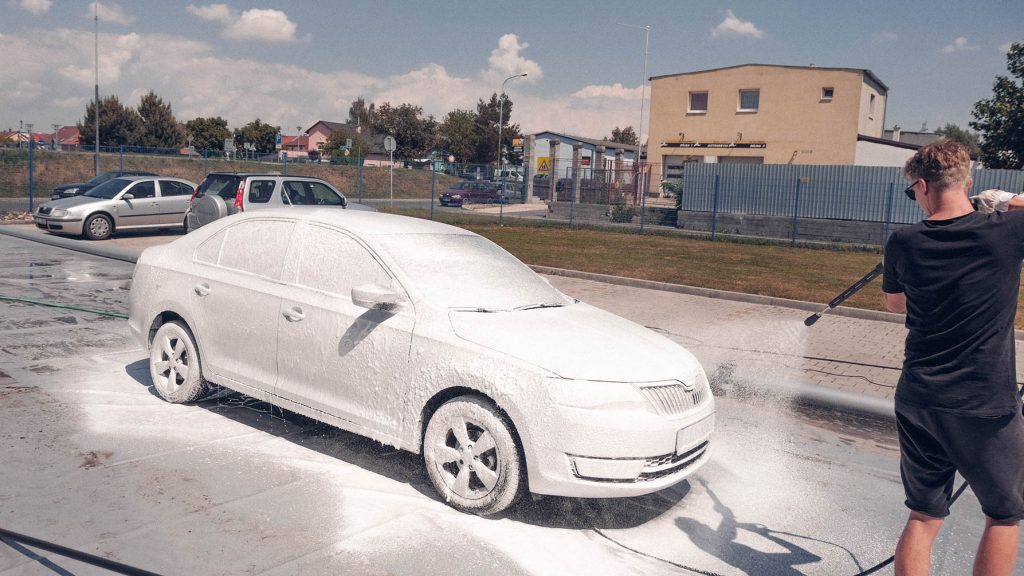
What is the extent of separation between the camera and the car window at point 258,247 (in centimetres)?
535

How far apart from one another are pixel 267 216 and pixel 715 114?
40.2 meters

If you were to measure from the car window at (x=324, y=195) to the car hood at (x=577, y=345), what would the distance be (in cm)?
1272

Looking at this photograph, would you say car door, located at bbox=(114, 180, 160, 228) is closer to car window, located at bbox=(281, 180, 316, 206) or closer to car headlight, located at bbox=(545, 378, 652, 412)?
car window, located at bbox=(281, 180, 316, 206)

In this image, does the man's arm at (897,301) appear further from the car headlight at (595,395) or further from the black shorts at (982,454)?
the car headlight at (595,395)

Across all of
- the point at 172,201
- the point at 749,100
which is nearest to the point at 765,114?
the point at 749,100

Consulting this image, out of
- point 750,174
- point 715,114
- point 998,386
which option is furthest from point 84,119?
point 998,386

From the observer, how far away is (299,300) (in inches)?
198

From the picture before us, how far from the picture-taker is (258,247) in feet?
18.0

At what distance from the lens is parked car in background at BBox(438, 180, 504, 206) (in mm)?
41844

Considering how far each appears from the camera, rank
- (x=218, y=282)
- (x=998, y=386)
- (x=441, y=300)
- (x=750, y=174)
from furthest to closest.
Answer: (x=750, y=174) < (x=218, y=282) < (x=441, y=300) < (x=998, y=386)

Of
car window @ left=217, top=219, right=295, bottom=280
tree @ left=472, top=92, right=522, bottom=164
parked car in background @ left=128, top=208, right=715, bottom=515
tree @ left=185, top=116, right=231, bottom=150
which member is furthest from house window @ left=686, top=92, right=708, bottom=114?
tree @ left=185, top=116, right=231, bottom=150

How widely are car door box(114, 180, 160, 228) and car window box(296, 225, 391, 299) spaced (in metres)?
15.8

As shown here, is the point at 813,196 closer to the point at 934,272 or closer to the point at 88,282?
the point at 88,282

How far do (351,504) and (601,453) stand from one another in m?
1.39
